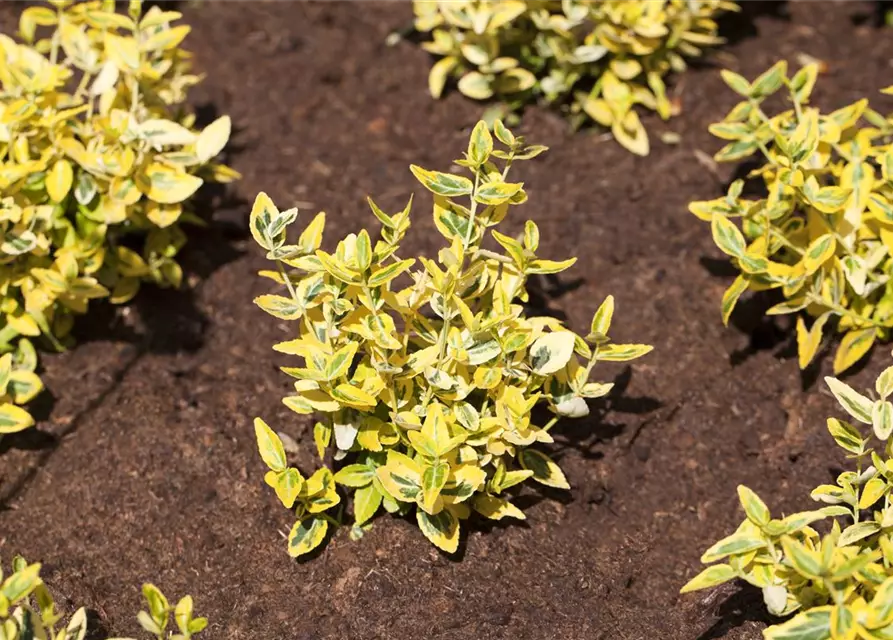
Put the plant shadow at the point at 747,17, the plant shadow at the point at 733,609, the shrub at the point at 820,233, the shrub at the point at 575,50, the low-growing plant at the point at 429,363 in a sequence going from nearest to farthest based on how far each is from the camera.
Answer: the low-growing plant at the point at 429,363
the plant shadow at the point at 733,609
the shrub at the point at 820,233
the shrub at the point at 575,50
the plant shadow at the point at 747,17

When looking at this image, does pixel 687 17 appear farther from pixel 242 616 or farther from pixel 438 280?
pixel 242 616

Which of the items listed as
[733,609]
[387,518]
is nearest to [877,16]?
[733,609]

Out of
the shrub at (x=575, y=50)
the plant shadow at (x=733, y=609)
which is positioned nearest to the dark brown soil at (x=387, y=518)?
the plant shadow at (x=733, y=609)

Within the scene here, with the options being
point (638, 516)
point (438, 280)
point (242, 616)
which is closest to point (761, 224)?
point (638, 516)

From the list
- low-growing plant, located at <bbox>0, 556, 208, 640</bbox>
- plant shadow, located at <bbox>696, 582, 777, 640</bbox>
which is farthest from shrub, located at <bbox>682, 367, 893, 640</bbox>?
low-growing plant, located at <bbox>0, 556, 208, 640</bbox>

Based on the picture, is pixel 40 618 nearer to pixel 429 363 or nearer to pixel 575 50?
pixel 429 363

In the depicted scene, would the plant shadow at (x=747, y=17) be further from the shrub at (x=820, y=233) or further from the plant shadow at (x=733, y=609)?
the plant shadow at (x=733, y=609)

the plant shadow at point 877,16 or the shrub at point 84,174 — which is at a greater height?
the shrub at point 84,174
